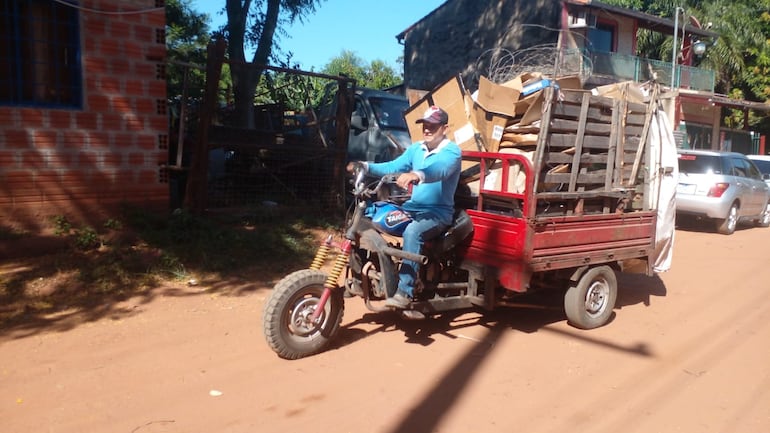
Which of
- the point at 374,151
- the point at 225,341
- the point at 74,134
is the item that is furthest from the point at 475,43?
the point at 225,341

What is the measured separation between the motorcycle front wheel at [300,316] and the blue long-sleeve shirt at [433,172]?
3.16ft

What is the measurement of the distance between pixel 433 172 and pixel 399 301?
1.01 m

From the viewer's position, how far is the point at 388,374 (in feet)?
14.1

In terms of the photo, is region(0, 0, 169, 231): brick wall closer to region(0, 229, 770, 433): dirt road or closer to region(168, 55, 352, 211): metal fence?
region(168, 55, 352, 211): metal fence

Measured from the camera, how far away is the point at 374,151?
11.0 meters

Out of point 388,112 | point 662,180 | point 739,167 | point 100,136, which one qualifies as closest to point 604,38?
point 739,167

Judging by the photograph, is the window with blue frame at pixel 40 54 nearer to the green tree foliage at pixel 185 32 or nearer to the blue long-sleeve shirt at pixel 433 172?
the blue long-sleeve shirt at pixel 433 172

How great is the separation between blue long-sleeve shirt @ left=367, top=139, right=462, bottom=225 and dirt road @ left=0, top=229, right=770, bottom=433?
45.0 inches

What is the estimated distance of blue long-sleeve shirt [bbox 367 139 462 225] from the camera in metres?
4.52

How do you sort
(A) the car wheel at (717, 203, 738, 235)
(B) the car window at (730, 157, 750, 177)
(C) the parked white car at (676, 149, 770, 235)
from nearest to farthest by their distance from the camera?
(C) the parked white car at (676, 149, 770, 235), (A) the car wheel at (717, 203, 738, 235), (B) the car window at (730, 157, 750, 177)

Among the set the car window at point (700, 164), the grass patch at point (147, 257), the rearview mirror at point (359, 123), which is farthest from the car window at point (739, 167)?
the grass patch at point (147, 257)

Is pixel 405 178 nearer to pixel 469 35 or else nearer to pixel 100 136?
pixel 100 136

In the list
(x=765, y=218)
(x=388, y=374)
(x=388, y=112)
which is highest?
(x=388, y=112)

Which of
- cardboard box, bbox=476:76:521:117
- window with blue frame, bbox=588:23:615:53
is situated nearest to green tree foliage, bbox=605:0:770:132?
window with blue frame, bbox=588:23:615:53
